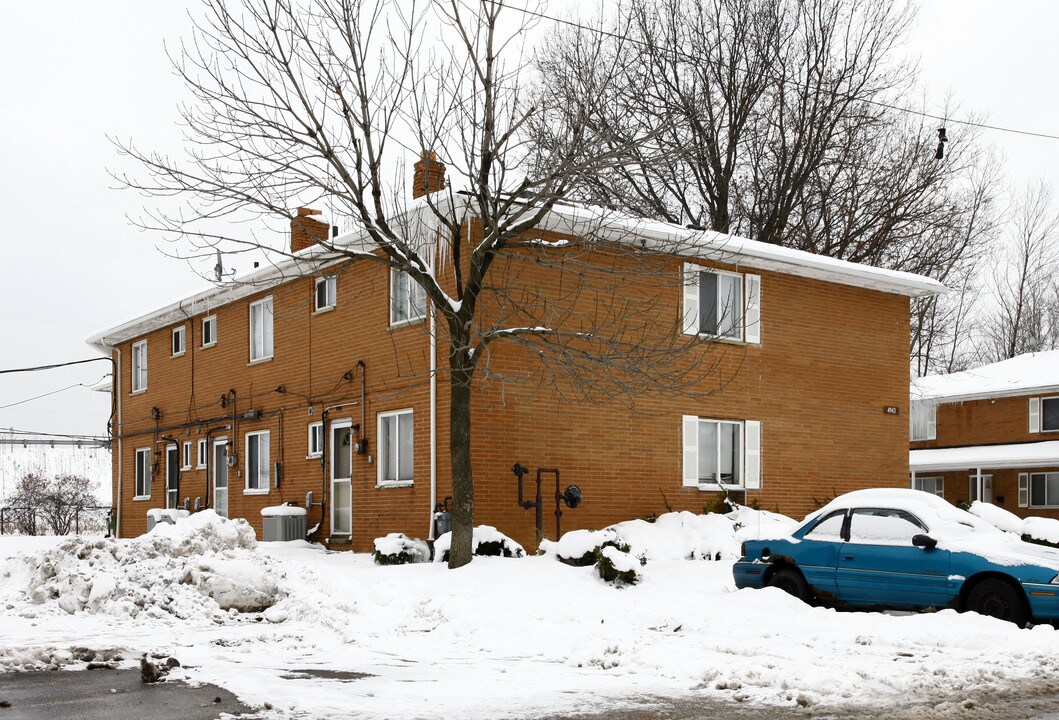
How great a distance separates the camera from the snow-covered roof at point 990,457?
34.7 metres

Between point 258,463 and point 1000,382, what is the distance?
26.3 metres

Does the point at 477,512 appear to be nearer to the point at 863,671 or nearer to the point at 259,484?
the point at 259,484

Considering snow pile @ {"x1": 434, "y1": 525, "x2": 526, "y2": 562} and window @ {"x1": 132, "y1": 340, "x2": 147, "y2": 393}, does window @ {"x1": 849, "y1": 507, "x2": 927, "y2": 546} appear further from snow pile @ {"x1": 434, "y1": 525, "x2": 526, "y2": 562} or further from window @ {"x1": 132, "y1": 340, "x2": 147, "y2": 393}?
window @ {"x1": 132, "y1": 340, "x2": 147, "y2": 393}

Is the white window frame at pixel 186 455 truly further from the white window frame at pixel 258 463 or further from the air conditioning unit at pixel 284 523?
the air conditioning unit at pixel 284 523

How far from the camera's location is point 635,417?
788 inches

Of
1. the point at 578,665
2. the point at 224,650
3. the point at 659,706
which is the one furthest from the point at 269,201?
the point at 659,706

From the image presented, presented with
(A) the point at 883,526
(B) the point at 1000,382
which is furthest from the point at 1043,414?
(A) the point at 883,526

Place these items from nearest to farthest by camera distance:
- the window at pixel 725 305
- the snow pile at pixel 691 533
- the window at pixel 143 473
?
1. the snow pile at pixel 691 533
2. the window at pixel 725 305
3. the window at pixel 143 473

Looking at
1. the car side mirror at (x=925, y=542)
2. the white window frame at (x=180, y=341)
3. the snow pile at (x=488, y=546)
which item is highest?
the white window frame at (x=180, y=341)

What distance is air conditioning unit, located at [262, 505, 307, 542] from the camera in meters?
21.7

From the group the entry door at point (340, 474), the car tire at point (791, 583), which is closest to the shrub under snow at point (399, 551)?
the entry door at point (340, 474)

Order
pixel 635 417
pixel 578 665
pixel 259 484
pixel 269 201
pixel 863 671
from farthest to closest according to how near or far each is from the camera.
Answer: pixel 259 484
pixel 635 417
pixel 269 201
pixel 578 665
pixel 863 671

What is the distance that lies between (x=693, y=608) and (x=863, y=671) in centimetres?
399

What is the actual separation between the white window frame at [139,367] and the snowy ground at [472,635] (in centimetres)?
1570
